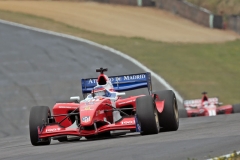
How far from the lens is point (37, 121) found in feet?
47.3

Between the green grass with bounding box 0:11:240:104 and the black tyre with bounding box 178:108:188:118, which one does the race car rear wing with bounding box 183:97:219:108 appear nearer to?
the black tyre with bounding box 178:108:188:118

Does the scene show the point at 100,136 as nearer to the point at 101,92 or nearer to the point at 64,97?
the point at 101,92

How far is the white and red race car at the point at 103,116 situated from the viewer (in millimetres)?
13969

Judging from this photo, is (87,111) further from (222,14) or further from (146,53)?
(222,14)

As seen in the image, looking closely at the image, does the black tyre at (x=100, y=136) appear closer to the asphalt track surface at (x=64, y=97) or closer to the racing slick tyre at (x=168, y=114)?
the asphalt track surface at (x=64, y=97)

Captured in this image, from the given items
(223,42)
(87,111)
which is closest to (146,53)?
(223,42)

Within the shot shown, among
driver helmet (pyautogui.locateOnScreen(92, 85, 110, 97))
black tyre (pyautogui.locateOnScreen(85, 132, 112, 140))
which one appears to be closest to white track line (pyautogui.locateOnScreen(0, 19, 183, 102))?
black tyre (pyautogui.locateOnScreen(85, 132, 112, 140))

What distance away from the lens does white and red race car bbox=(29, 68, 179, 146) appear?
13969 millimetres

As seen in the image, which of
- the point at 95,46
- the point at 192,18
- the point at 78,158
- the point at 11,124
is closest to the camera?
the point at 78,158

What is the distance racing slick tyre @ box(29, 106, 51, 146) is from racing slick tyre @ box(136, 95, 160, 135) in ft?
6.25

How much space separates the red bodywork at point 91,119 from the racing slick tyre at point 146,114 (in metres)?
0.19

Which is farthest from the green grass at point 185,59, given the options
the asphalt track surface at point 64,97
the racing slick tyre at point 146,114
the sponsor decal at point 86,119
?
the sponsor decal at point 86,119

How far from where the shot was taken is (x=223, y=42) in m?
44.6

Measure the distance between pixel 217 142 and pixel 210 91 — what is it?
73.9 ft
